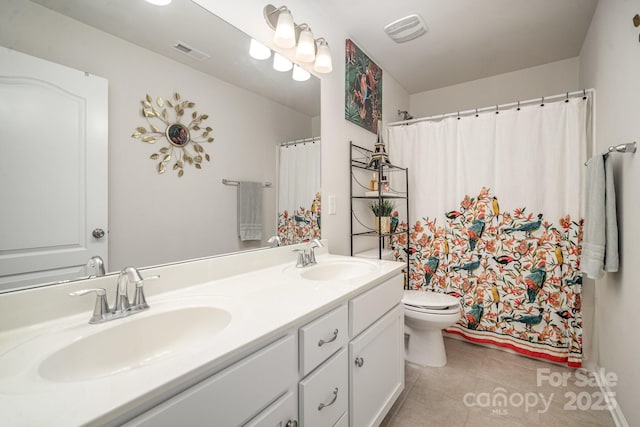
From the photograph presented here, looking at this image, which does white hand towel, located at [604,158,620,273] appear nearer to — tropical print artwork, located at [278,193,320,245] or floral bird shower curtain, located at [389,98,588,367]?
floral bird shower curtain, located at [389,98,588,367]

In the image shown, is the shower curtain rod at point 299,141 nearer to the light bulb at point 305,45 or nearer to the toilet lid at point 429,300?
the light bulb at point 305,45

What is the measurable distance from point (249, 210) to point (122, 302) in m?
0.65

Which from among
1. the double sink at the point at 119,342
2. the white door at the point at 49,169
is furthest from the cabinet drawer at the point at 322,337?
the white door at the point at 49,169

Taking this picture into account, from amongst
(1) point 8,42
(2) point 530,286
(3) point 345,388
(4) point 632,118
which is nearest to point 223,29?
(1) point 8,42

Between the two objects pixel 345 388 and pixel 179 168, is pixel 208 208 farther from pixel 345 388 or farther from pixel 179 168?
pixel 345 388

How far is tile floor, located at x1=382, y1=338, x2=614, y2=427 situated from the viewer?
55.9 inches

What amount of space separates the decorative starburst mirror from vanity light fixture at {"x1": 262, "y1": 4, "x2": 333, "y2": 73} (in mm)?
633

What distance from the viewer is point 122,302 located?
82 cm

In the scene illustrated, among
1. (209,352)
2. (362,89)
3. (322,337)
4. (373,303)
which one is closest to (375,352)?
(373,303)

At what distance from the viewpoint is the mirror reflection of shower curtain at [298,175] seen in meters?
1.54

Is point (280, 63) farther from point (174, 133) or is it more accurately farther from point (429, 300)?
point (429, 300)

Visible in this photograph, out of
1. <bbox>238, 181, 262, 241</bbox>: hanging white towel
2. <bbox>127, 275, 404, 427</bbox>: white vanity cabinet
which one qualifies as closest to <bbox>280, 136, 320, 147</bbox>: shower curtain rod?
<bbox>238, 181, 262, 241</bbox>: hanging white towel

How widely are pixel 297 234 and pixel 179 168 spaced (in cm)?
76

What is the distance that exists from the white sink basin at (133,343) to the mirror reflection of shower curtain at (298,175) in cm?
77
